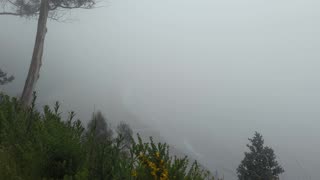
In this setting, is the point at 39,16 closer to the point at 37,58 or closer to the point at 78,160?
the point at 37,58

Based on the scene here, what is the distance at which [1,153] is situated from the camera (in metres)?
3.56

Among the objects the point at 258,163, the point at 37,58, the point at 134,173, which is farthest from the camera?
the point at 258,163

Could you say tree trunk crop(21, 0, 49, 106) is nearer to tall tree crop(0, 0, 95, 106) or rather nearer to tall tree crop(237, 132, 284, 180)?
tall tree crop(0, 0, 95, 106)

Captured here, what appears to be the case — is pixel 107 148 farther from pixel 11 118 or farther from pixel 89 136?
pixel 11 118

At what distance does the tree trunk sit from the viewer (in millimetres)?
14969

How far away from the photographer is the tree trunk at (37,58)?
15.0m

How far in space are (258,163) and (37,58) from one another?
2120 centimetres

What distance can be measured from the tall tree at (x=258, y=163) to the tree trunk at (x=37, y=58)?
19703mm

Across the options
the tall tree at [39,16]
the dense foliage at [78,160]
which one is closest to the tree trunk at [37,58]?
the tall tree at [39,16]

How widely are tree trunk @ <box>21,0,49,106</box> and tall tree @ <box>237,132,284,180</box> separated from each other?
19.7m

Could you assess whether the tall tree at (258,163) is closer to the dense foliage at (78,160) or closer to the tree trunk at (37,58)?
the tree trunk at (37,58)

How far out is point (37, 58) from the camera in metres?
15.8

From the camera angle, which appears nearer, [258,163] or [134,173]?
[134,173]

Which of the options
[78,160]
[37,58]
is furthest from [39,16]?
[78,160]
